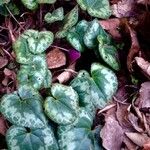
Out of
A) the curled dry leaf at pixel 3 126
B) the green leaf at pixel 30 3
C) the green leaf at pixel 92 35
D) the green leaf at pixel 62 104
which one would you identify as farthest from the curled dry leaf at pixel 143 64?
the curled dry leaf at pixel 3 126

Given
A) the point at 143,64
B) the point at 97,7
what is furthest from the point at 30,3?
the point at 143,64

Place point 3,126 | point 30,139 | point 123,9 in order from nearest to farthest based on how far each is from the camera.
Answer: point 30,139, point 3,126, point 123,9

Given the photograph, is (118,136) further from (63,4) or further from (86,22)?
(63,4)

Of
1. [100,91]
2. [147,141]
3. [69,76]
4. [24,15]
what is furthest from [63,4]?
[147,141]

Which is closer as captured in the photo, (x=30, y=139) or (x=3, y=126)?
(x=30, y=139)

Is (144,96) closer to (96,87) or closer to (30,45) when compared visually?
(96,87)

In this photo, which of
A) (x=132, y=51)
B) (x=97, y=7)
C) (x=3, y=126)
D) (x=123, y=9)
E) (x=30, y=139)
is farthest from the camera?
(x=123, y=9)

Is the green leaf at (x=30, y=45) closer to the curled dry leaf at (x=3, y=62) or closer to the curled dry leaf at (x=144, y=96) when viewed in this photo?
the curled dry leaf at (x=3, y=62)

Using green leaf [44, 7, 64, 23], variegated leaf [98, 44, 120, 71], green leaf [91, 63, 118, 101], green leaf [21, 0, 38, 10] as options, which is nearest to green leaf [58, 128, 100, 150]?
green leaf [91, 63, 118, 101]
